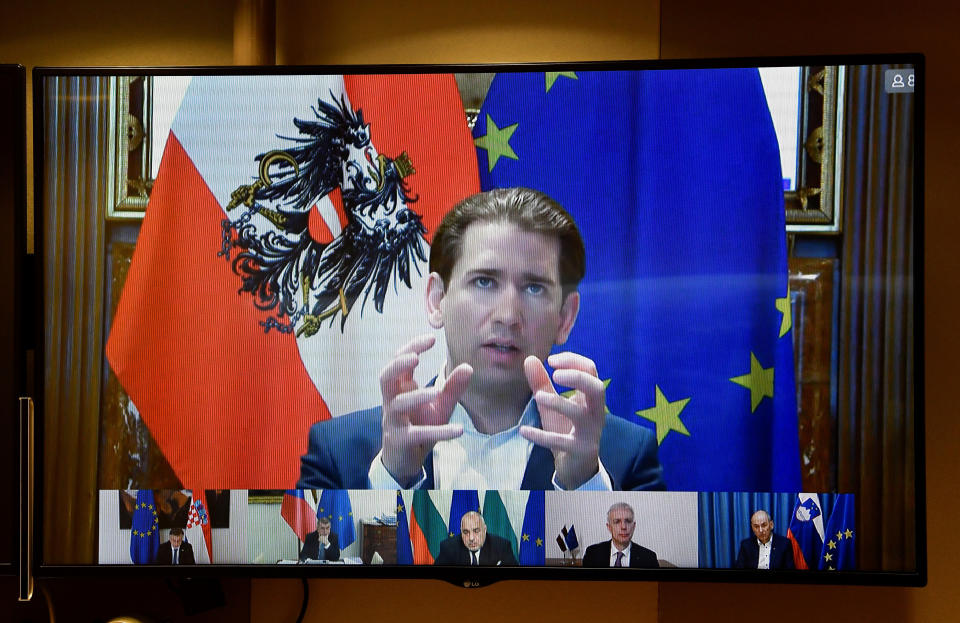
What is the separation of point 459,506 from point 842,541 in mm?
834

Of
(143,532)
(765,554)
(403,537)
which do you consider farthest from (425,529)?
(765,554)

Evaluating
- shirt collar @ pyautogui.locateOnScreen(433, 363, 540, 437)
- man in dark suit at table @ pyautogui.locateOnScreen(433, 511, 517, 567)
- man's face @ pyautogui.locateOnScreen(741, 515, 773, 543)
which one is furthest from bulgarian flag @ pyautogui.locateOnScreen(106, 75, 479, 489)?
man's face @ pyautogui.locateOnScreen(741, 515, 773, 543)

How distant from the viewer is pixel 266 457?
5.37ft

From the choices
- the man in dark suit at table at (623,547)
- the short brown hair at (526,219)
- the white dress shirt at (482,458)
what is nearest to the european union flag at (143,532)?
the white dress shirt at (482,458)

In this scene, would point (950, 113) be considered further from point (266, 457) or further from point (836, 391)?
point (266, 457)

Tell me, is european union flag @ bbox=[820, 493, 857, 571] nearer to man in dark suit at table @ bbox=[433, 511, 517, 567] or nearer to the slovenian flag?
the slovenian flag

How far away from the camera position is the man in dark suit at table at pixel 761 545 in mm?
1579

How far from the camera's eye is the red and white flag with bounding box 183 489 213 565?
64.3 inches

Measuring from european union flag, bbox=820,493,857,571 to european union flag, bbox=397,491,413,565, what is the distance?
0.90m

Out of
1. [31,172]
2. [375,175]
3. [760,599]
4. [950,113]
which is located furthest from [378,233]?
[950,113]

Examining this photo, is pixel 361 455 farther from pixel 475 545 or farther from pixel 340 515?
pixel 475 545

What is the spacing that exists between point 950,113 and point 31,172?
7.71 feet

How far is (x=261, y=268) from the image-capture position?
1.65m

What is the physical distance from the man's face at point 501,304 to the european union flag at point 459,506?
238 millimetres
